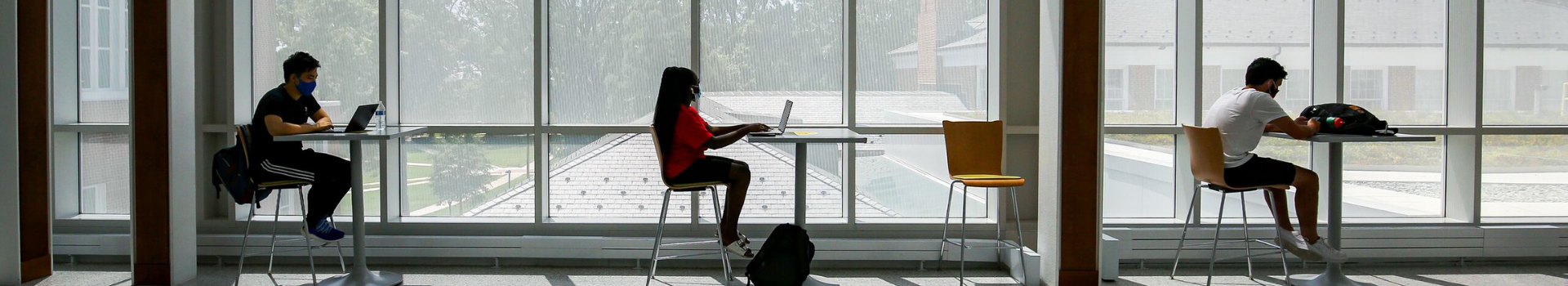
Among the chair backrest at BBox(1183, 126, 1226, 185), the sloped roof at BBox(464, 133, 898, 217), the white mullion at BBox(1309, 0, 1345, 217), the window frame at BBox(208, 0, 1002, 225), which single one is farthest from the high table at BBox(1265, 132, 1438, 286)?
the sloped roof at BBox(464, 133, 898, 217)

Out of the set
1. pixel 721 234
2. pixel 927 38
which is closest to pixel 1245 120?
pixel 927 38

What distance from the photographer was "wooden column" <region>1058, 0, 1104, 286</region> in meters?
4.82

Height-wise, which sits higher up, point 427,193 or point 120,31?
point 120,31

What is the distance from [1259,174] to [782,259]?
230cm

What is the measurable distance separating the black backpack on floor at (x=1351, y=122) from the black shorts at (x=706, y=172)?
9.17 ft

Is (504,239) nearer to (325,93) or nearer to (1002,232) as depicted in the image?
(325,93)

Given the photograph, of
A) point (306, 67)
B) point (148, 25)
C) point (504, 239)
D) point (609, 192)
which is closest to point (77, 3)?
point (148, 25)

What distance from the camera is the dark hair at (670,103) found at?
4766mm

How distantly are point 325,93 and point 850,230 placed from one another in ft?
9.96

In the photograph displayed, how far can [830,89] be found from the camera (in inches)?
230

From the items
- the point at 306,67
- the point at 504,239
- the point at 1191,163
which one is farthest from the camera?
the point at 504,239

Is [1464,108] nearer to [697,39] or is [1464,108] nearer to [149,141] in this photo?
[697,39]

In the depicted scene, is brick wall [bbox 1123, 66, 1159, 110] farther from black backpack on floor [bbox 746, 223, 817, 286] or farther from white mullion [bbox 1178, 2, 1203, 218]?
black backpack on floor [bbox 746, 223, 817, 286]

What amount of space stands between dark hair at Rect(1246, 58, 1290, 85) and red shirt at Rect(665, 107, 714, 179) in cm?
264
